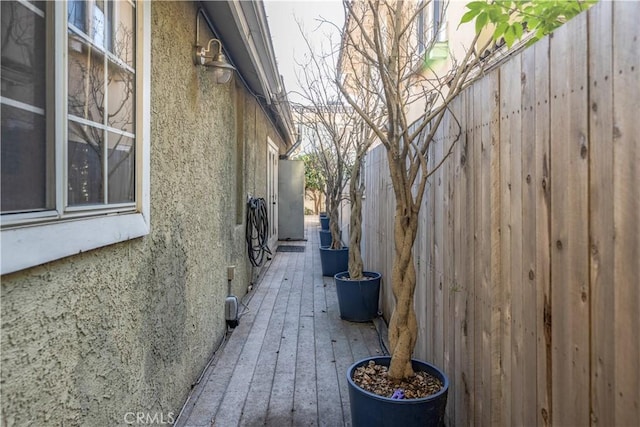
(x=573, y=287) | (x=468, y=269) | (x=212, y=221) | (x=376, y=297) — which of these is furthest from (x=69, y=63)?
(x=376, y=297)

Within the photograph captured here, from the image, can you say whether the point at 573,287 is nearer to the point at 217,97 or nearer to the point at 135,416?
the point at 135,416

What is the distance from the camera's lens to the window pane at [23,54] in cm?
111

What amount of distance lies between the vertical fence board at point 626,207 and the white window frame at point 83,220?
1.45 metres

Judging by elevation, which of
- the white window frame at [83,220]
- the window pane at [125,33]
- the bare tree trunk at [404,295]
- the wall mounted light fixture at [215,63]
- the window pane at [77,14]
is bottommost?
the bare tree trunk at [404,295]

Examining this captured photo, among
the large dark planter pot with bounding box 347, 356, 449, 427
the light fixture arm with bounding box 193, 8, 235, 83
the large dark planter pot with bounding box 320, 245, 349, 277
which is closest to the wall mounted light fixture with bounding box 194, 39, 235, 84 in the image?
the light fixture arm with bounding box 193, 8, 235, 83

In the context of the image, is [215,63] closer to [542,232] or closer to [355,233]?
[542,232]

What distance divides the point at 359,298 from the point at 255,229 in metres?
2.04

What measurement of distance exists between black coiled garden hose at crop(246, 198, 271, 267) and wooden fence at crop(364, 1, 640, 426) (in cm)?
363

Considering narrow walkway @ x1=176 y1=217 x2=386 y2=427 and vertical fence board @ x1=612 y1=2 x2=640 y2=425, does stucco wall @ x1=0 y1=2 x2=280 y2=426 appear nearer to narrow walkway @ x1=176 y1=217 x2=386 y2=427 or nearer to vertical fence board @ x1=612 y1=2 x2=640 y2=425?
narrow walkway @ x1=176 y1=217 x2=386 y2=427

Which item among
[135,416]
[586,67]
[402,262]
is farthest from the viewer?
[402,262]

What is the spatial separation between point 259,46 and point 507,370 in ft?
12.4

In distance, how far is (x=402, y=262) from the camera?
2291 millimetres

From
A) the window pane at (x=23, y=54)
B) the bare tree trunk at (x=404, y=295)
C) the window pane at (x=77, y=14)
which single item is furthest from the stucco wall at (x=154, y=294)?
the bare tree trunk at (x=404, y=295)

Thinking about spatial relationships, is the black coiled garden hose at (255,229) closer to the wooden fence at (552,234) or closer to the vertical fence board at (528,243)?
the wooden fence at (552,234)
